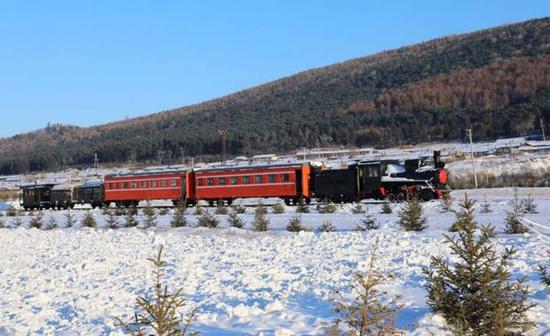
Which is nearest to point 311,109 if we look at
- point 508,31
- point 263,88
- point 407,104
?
point 407,104

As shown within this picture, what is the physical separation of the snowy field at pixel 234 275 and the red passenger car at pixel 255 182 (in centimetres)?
1529

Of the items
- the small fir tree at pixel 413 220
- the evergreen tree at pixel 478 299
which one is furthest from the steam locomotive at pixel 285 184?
the evergreen tree at pixel 478 299

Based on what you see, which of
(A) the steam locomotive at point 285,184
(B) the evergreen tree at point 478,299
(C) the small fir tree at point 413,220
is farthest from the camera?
(A) the steam locomotive at point 285,184

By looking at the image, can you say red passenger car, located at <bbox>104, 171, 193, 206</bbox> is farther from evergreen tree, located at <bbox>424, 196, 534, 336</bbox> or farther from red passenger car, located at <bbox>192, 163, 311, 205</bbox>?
evergreen tree, located at <bbox>424, 196, 534, 336</bbox>

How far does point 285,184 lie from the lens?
36.7 meters

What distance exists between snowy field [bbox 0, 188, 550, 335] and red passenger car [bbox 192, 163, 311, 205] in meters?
15.3

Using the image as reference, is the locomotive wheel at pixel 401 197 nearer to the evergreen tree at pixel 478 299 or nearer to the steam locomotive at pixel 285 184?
the steam locomotive at pixel 285 184

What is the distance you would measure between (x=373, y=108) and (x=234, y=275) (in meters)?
101

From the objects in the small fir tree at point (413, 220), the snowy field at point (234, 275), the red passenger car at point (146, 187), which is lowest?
the snowy field at point (234, 275)

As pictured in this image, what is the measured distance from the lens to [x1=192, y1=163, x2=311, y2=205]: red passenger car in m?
36.6

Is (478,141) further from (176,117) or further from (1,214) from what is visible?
(176,117)

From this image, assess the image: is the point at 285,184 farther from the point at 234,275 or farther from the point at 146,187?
the point at 234,275

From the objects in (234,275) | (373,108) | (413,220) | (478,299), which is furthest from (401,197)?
(373,108)

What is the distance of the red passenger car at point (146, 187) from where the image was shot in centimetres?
4119
